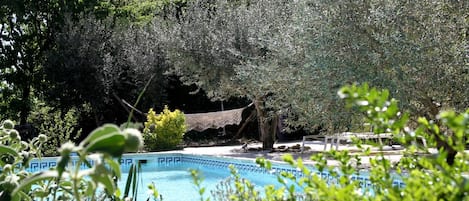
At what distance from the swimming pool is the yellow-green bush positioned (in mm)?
2007

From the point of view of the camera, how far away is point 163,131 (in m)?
18.4

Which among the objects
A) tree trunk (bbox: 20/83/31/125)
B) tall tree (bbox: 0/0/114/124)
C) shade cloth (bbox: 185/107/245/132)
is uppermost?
tall tree (bbox: 0/0/114/124)

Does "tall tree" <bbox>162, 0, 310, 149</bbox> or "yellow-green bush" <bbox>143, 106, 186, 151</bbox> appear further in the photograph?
"yellow-green bush" <bbox>143, 106, 186, 151</bbox>

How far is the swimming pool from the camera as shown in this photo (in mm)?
10664

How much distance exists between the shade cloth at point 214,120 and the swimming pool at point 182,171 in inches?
171

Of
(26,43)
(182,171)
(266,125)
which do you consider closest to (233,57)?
(266,125)

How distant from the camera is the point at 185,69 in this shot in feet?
55.7

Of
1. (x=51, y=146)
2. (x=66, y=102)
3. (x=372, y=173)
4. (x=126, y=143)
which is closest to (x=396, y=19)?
(x=372, y=173)

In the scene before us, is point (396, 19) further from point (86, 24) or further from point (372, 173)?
point (86, 24)

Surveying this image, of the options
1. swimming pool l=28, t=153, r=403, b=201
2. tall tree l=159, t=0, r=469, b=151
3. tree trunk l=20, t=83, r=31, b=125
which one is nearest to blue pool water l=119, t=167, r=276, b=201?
swimming pool l=28, t=153, r=403, b=201

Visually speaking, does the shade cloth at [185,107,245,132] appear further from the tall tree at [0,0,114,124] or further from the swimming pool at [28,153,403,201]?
the tall tree at [0,0,114,124]

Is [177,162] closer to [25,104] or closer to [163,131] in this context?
[163,131]

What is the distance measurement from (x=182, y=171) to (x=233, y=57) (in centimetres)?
333

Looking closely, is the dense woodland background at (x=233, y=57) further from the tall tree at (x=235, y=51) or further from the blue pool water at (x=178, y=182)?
the blue pool water at (x=178, y=182)
